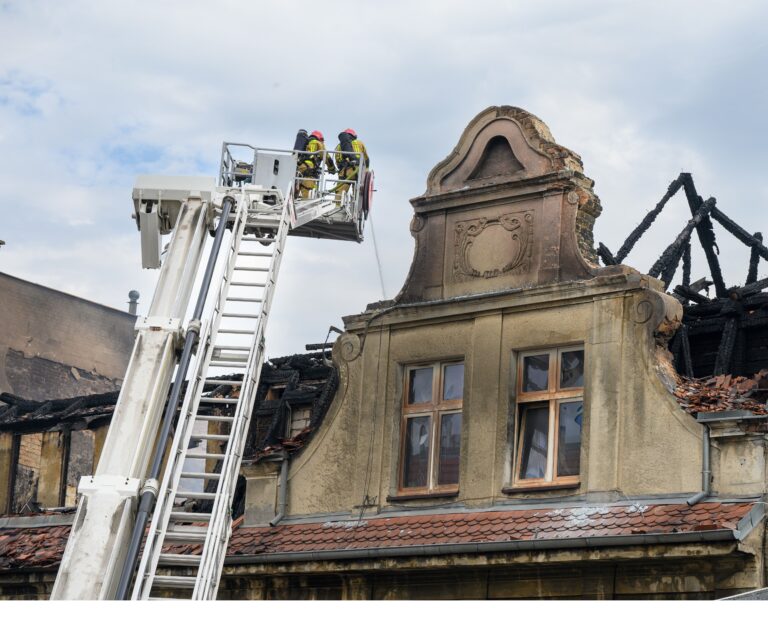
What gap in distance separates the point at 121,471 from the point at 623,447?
5.18m

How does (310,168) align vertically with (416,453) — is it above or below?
above

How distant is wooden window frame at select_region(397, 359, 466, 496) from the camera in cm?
1712

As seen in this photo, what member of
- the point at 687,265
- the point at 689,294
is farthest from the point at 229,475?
the point at 687,265

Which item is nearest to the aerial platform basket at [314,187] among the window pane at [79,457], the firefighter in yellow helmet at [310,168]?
the firefighter in yellow helmet at [310,168]

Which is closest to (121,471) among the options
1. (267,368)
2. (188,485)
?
(267,368)

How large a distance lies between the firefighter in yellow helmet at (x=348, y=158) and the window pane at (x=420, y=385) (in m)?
3.10

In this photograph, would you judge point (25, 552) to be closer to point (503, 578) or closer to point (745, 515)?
point (503, 578)

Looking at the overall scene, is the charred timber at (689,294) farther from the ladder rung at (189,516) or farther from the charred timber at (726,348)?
the ladder rung at (189,516)

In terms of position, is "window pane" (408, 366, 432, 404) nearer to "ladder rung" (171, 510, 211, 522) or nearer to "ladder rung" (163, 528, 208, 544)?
"ladder rung" (171, 510, 211, 522)

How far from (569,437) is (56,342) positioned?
22.1 meters

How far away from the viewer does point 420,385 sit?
58.2 ft

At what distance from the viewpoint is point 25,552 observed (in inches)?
781

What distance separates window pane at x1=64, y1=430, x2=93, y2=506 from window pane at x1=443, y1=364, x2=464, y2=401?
14393 mm

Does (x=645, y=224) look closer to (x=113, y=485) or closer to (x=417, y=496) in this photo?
(x=417, y=496)
